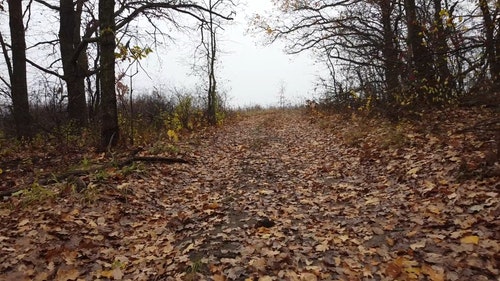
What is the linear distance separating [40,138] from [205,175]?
20.2 ft

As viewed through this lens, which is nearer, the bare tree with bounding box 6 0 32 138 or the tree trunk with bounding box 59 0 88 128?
the bare tree with bounding box 6 0 32 138

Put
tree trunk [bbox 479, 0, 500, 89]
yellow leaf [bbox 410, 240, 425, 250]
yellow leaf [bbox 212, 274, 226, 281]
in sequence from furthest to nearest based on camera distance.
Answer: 1. tree trunk [bbox 479, 0, 500, 89]
2. yellow leaf [bbox 410, 240, 425, 250]
3. yellow leaf [bbox 212, 274, 226, 281]

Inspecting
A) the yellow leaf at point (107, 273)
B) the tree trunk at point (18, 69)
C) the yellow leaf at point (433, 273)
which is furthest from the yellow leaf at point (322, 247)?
the tree trunk at point (18, 69)

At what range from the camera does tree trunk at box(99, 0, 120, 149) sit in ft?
28.8

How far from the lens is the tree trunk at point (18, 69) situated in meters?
10.9

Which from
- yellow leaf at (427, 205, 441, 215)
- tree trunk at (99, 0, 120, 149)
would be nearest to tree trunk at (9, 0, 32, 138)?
tree trunk at (99, 0, 120, 149)

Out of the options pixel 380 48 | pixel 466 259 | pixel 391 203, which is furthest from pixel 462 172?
pixel 380 48

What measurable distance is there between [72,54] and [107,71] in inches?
178

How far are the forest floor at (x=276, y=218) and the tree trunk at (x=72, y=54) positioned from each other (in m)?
4.13

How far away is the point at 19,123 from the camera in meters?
11.2

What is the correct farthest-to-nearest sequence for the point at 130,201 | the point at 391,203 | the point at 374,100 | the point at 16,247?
the point at 374,100, the point at 130,201, the point at 391,203, the point at 16,247

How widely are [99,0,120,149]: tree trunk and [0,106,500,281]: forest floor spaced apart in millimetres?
1308

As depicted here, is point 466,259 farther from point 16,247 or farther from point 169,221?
point 16,247

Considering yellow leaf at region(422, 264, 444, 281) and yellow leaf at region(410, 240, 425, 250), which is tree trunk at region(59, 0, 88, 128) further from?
yellow leaf at region(422, 264, 444, 281)
